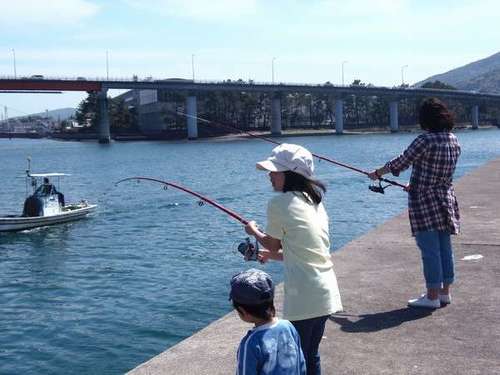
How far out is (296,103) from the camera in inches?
5640

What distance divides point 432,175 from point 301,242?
2.52 m

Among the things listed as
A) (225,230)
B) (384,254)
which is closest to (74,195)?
(225,230)

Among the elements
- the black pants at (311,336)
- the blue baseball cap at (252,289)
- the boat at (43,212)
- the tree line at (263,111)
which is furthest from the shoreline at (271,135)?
the blue baseball cap at (252,289)

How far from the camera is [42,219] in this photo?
2469cm

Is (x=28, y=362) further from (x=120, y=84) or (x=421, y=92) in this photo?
(x=421, y=92)

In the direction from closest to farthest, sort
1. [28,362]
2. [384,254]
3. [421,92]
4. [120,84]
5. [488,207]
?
1. [384,254]
2. [28,362]
3. [488,207]
4. [120,84]
5. [421,92]

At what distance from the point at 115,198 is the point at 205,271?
19486mm

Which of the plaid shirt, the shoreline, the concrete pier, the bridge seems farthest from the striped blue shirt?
A: the shoreline

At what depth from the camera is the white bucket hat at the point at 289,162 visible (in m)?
3.89

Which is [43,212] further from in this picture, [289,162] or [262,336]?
[262,336]

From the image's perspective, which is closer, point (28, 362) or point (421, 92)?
point (28, 362)

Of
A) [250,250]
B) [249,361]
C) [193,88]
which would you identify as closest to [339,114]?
[193,88]

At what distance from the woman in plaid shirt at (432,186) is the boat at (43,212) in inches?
781

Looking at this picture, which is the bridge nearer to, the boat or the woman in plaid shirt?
the boat
